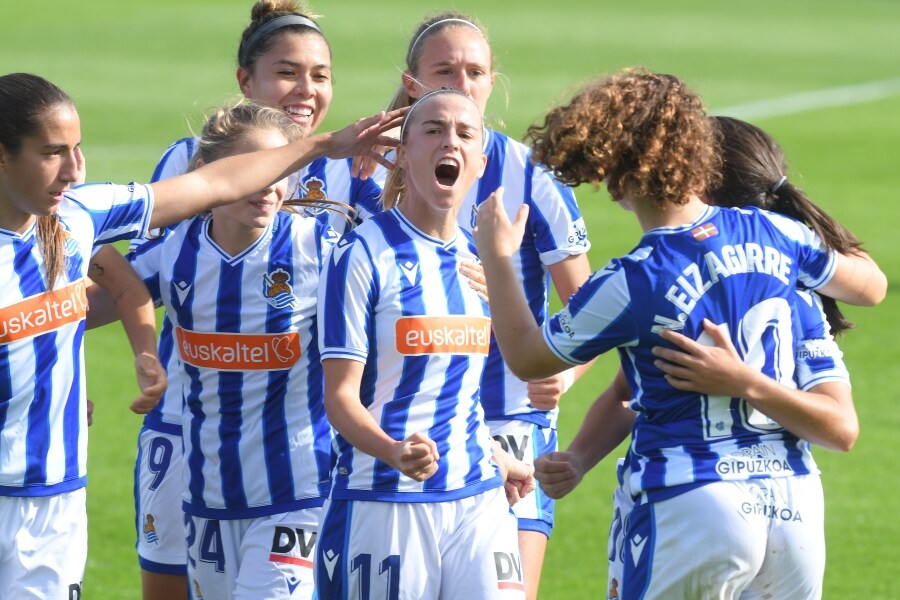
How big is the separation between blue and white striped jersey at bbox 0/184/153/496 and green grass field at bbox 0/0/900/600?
153 cm

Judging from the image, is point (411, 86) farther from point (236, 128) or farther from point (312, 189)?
point (236, 128)

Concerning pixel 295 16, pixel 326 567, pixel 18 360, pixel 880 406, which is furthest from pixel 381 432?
pixel 880 406

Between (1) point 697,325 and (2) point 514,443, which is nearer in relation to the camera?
(1) point 697,325

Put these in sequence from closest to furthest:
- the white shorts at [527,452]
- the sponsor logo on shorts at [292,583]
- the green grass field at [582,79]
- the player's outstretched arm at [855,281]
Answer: the player's outstretched arm at [855,281]
the sponsor logo on shorts at [292,583]
the white shorts at [527,452]
the green grass field at [582,79]

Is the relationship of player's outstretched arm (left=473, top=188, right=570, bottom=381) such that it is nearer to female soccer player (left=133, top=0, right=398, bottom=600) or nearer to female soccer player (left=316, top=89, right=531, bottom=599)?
female soccer player (left=316, top=89, right=531, bottom=599)

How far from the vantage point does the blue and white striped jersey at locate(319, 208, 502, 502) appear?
4375 millimetres

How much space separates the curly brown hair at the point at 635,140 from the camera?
3875 millimetres

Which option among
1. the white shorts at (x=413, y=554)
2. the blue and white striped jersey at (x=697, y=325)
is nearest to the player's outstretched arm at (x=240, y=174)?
the white shorts at (x=413, y=554)

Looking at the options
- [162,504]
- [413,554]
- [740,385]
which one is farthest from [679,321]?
[162,504]

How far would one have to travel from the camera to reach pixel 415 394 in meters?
4.43

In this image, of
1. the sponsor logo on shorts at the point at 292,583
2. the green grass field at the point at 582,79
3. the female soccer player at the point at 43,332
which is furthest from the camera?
the green grass field at the point at 582,79

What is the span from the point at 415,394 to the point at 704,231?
3.43ft

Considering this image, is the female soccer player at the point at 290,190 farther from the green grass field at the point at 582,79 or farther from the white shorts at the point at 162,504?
the green grass field at the point at 582,79

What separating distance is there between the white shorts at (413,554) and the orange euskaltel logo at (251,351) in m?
0.66
